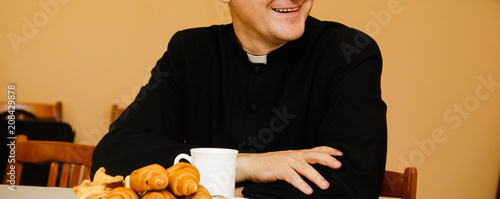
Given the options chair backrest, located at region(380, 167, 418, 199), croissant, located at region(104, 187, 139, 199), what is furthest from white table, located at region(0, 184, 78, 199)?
chair backrest, located at region(380, 167, 418, 199)

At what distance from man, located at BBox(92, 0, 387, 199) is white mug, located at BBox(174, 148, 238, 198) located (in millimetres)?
196

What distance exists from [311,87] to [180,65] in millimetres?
473

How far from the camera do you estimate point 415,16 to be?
3787 millimetres

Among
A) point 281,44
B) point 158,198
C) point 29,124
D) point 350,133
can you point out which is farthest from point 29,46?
point 158,198

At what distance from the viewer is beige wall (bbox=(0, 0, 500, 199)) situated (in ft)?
10.6

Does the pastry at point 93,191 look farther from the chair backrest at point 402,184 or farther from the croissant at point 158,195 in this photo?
the chair backrest at point 402,184

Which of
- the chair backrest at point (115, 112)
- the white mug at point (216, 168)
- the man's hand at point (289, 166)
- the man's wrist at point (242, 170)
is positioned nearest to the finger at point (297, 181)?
the man's hand at point (289, 166)

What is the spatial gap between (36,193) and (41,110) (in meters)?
2.33

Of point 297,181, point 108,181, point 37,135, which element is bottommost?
point 37,135

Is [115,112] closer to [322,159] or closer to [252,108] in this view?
[252,108]

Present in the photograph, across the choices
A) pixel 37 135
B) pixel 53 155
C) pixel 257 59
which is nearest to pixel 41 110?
pixel 37 135

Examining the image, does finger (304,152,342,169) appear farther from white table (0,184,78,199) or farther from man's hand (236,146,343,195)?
white table (0,184,78,199)

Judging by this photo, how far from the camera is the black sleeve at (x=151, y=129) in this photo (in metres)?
1.25

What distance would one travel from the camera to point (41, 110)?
3.18 metres
